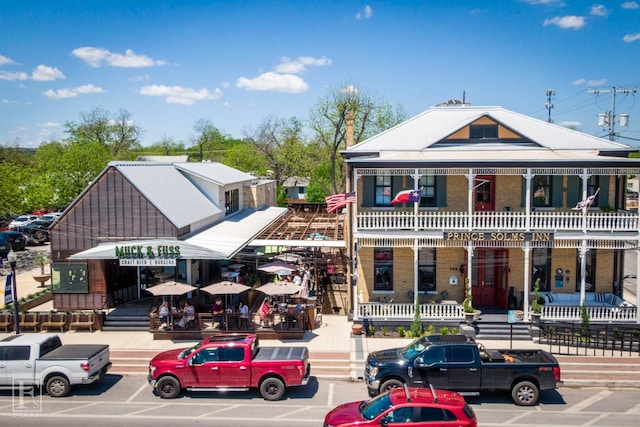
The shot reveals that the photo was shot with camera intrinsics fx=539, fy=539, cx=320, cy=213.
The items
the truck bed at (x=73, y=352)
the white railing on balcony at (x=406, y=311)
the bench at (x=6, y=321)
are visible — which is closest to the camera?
the truck bed at (x=73, y=352)

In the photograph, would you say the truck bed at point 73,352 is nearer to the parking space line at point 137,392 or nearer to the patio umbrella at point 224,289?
the parking space line at point 137,392

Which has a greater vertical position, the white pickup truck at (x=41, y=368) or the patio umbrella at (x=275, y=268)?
the patio umbrella at (x=275, y=268)

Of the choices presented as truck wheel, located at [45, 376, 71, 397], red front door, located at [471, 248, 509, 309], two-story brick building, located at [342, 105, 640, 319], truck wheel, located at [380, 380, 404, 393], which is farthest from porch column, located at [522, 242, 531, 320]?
truck wheel, located at [45, 376, 71, 397]

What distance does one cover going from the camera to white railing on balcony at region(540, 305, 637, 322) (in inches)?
876

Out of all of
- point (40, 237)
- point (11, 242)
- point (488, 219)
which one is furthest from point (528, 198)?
point (40, 237)

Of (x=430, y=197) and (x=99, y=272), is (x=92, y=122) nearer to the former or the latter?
(x=99, y=272)

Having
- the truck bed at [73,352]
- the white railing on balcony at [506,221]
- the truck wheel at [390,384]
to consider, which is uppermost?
the white railing on balcony at [506,221]

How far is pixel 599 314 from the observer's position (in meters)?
22.3

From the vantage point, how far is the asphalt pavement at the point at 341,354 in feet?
60.7

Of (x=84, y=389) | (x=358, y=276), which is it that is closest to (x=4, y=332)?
(x=84, y=389)

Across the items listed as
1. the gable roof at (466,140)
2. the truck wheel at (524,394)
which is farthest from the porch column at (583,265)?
the truck wheel at (524,394)

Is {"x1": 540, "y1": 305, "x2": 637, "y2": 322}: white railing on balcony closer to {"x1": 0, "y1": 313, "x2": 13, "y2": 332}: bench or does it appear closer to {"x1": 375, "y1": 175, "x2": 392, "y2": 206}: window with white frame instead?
{"x1": 375, "y1": 175, "x2": 392, "y2": 206}: window with white frame

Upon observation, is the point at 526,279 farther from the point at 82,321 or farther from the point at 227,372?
the point at 82,321

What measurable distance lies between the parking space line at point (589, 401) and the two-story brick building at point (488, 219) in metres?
5.55
